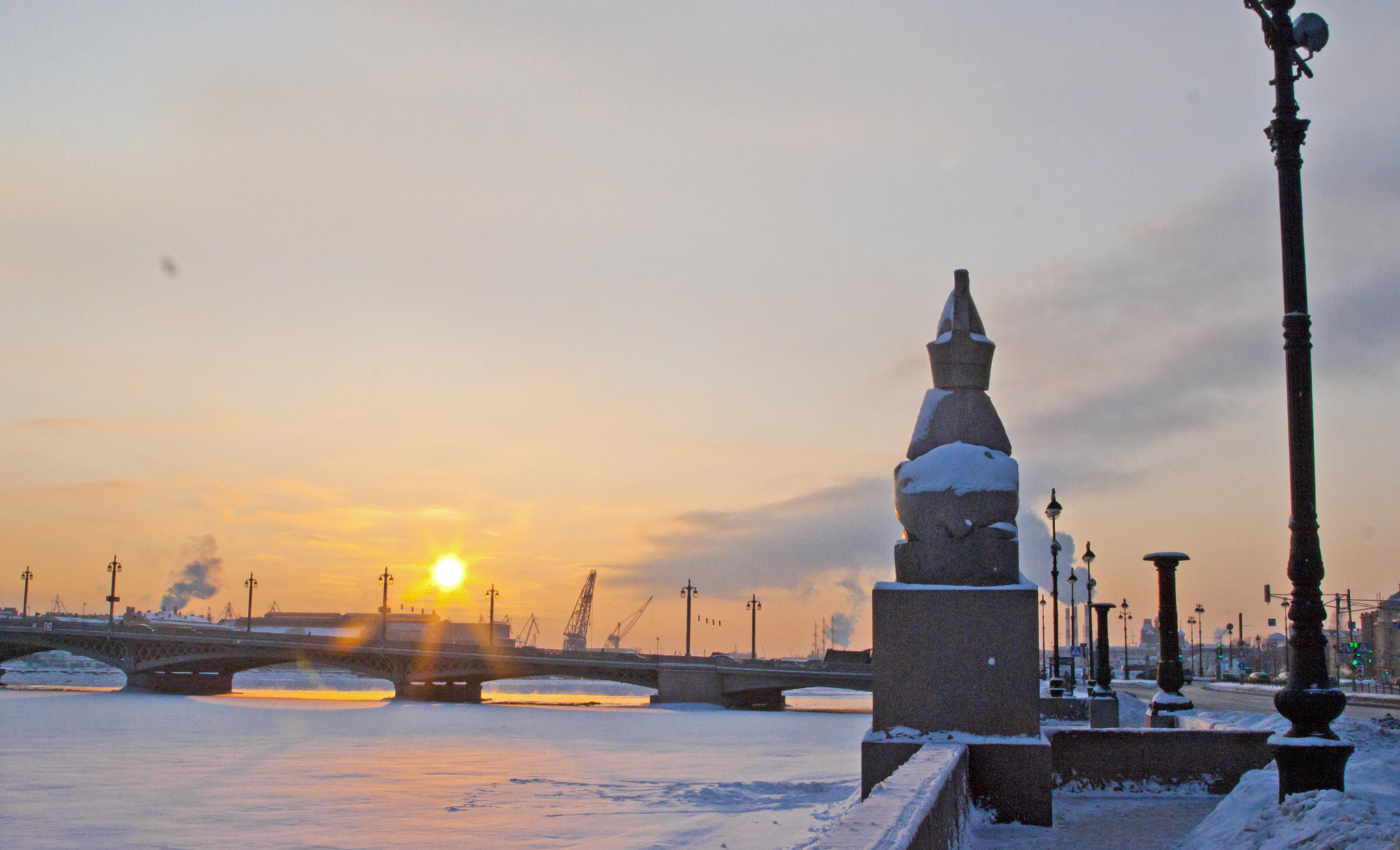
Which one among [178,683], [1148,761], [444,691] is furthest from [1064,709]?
[178,683]

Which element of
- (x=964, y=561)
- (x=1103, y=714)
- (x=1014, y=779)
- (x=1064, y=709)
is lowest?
(x=1064, y=709)

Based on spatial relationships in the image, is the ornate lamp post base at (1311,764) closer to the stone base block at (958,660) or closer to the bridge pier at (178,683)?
the stone base block at (958,660)

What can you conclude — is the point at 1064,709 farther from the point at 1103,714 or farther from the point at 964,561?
the point at 964,561

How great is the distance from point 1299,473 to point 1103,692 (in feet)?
58.2

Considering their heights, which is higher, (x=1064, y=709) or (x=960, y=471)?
(x=960, y=471)

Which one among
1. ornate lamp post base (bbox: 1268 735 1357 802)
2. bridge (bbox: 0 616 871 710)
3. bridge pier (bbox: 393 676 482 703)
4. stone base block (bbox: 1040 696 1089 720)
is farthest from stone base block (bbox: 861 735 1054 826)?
bridge pier (bbox: 393 676 482 703)

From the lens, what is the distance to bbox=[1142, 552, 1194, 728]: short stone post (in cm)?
1755

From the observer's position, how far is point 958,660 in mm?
9180

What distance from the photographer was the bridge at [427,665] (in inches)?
2645

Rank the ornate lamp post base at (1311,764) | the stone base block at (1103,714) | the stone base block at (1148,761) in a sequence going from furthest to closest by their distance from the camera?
the stone base block at (1103,714)
the stone base block at (1148,761)
the ornate lamp post base at (1311,764)

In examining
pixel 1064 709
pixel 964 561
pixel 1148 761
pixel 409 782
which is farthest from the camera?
pixel 409 782

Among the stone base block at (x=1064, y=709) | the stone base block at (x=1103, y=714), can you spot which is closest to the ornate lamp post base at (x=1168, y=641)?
the stone base block at (x=1103, y=714)

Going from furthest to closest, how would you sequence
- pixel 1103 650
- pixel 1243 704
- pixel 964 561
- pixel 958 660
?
pixel 1243 704
pixel 1103 650
pixel 964 561
pixel 958 660

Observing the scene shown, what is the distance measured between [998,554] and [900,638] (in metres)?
1.12
